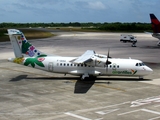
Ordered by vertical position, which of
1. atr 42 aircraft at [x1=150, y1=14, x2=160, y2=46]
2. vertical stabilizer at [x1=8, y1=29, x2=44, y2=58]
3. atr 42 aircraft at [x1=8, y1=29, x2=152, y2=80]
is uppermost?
atr 42 aircraft at [x1=150, y1=14, x2=160, y2=46]

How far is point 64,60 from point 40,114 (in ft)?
46.8

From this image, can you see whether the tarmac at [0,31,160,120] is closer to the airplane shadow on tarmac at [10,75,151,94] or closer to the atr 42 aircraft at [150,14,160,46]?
the airplane shadow on tarmac at [10,75,151,94]

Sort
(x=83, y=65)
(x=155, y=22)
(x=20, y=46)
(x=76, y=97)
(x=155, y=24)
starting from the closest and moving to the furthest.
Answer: (x=76, y=97), (x=83, y=65), (x=20, y=46), (x=155, y=22), (x=155, y=24)

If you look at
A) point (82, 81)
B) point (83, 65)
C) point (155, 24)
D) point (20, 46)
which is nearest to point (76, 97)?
point (82, 81)

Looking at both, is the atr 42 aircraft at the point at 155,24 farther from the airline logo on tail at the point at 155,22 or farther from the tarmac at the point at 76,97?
the tarmac at the point at 76,97

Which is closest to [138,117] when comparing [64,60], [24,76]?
[64,60]

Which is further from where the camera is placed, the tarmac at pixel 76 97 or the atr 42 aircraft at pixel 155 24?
the atr 42 aircraft at pixel 155 24

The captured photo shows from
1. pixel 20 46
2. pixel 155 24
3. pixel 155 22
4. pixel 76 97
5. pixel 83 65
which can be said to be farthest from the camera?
pixel 155 24

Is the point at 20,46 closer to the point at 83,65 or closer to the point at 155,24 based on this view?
the point at 83,65

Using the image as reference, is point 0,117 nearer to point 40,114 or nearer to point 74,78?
point 40,114

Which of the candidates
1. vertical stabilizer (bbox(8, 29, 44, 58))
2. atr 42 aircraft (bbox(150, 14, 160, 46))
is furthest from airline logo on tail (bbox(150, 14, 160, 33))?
vertical stabilizer (bbox(8, 29, 44, 58))

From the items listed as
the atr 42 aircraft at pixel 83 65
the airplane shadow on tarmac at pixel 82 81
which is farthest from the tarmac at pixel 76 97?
the atr 42 aircraft at pixel 83 65

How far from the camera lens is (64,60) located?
1347 inches

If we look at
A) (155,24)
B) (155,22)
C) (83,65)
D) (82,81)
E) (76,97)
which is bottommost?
(76,97)
